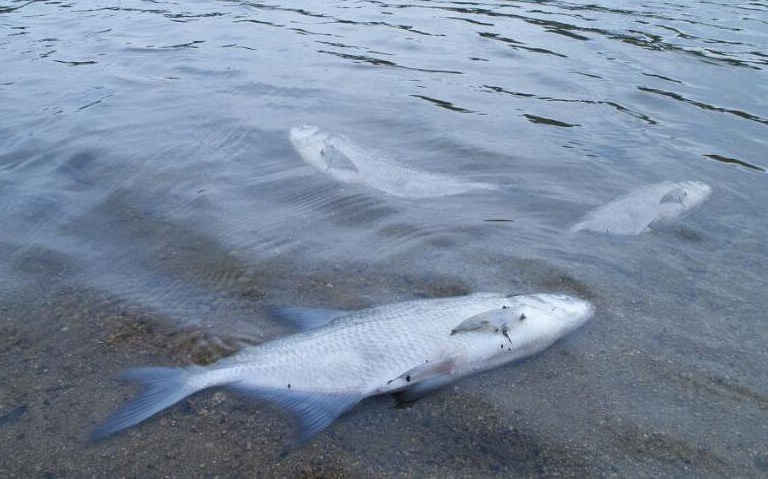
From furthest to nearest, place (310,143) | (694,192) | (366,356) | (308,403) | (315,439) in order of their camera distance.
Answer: (310,143) < (694,192) < (366,356) < (308,403) < (315,439)

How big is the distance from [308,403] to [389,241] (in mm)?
2150

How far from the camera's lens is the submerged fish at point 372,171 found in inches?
265

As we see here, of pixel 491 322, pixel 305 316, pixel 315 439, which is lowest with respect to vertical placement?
pixel 315 439

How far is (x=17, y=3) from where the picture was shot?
1662cm

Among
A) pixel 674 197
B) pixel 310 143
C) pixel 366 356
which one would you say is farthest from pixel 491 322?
pixel 310 143

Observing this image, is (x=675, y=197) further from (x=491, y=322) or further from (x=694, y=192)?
(x=491, y=322)

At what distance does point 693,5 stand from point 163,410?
15338mm

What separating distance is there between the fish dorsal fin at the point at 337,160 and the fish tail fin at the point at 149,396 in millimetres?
3552

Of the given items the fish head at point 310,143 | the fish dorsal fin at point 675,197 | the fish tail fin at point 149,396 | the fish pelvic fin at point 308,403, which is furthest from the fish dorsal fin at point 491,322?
the fish head at point 310,143

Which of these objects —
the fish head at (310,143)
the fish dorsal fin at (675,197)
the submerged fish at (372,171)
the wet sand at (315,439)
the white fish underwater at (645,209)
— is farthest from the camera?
the fish head at (310,143)

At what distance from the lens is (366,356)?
161 inches

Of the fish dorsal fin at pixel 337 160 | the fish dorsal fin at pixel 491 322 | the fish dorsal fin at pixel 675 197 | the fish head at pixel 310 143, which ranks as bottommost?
the fish head at pixel 310 143

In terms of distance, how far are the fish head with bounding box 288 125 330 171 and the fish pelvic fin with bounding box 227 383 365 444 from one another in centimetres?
360

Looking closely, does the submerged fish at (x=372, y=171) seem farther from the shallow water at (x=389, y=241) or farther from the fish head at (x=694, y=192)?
the fish head at (x=694, y=192)
